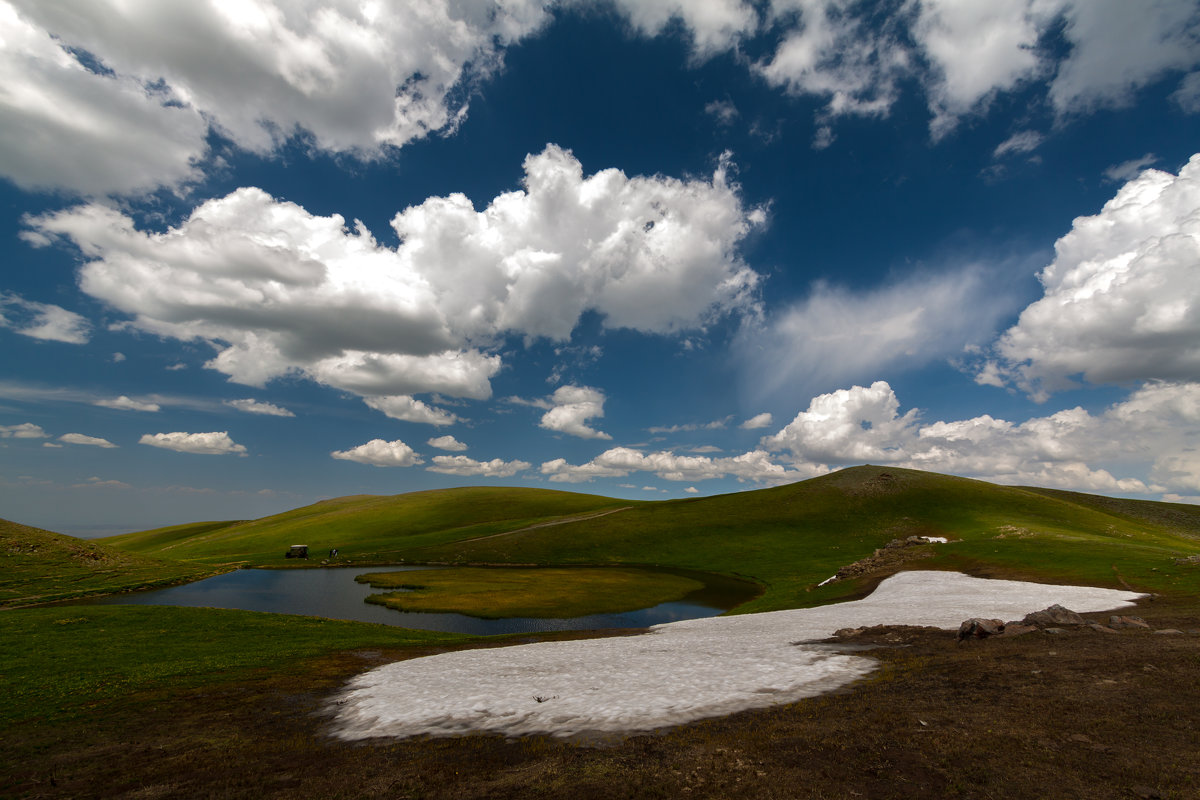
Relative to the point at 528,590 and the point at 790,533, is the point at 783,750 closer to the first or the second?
the point at 528,590

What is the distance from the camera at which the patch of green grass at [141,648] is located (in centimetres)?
2403

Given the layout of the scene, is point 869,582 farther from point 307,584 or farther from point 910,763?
point 307,584

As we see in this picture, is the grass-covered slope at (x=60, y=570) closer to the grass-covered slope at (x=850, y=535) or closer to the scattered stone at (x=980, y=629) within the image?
the grass-covered slope at (x=850, y=535)

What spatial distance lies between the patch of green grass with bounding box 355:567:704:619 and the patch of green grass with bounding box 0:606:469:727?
836 inches

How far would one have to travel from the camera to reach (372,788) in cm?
1301

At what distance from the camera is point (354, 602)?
73938 mm

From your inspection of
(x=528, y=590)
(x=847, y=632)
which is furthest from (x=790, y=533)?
(x=847, y=632)

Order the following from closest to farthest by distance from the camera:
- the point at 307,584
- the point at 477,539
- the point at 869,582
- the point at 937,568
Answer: the point at 869,582 < the point at 937,568 < the point at 307,584 < the point at 477,539

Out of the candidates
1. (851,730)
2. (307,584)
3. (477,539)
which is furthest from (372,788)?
(477,539)

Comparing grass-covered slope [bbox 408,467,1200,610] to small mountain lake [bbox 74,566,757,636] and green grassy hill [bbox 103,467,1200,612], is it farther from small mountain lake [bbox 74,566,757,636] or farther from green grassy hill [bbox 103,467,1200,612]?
small mountain lake [bbox 74,566,757,636]

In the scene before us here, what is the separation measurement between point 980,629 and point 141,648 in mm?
53029

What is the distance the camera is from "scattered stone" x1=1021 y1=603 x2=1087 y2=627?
85.6 ft

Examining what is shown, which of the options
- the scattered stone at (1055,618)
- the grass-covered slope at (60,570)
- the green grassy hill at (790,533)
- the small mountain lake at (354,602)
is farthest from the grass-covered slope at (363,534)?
the scattered stone at (1055,618)

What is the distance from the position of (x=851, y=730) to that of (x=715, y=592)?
235ft
